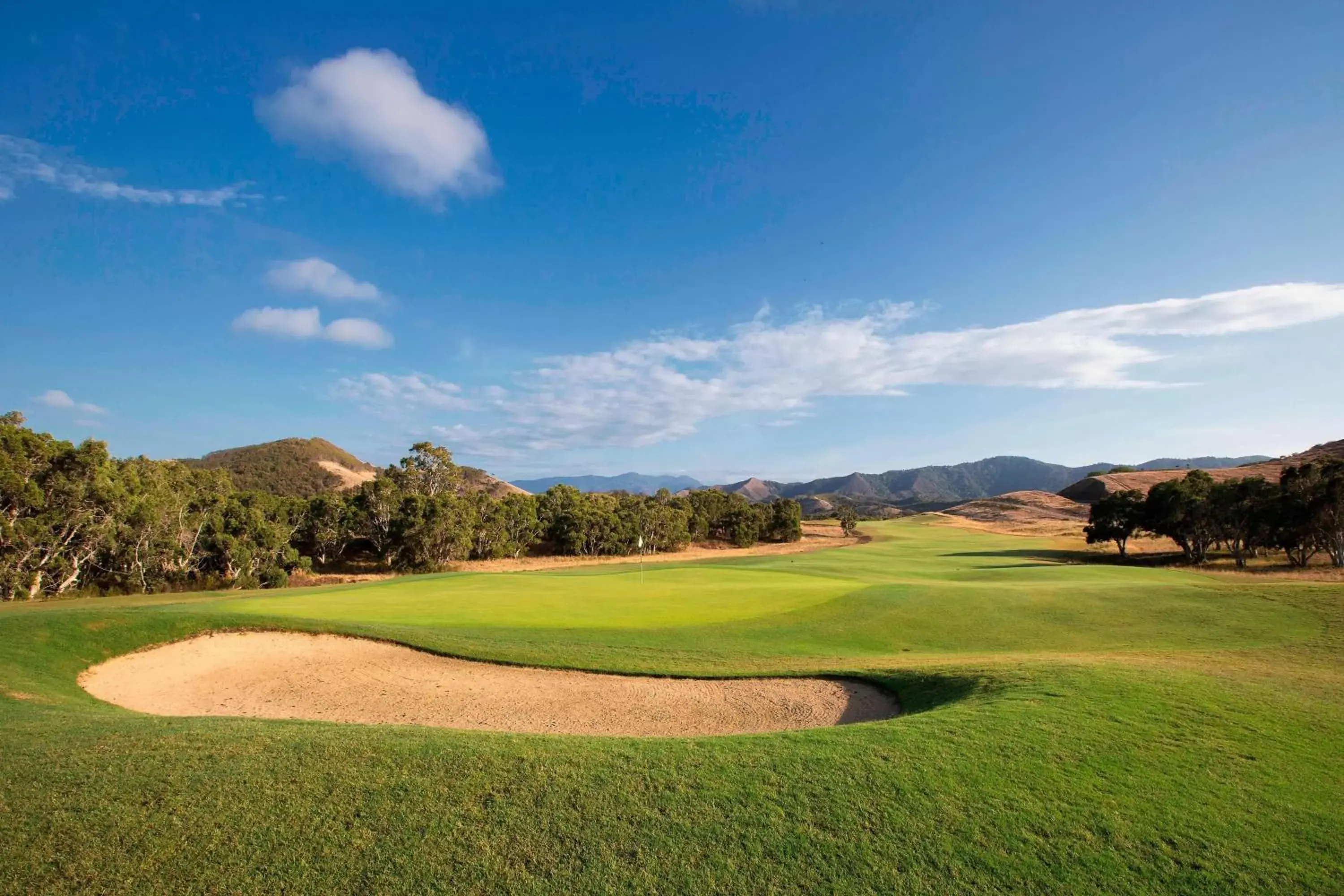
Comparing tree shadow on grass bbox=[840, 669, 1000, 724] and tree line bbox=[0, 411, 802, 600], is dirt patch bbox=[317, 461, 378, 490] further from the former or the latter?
tree shadow on grass bbox=[840, 669, 1000, 724]

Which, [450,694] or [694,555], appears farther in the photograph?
[694,555]

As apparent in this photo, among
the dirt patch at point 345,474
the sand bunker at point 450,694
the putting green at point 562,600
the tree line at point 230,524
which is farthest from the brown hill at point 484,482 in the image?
the sand bunker at point 450,694

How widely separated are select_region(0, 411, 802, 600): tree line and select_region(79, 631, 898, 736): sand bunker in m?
22.0

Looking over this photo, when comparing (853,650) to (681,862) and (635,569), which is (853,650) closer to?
(681,862)

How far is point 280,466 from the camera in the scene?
10438 cm

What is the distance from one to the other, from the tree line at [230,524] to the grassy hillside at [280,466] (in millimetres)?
43138

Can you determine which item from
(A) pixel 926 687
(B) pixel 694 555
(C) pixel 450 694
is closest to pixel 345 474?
(B) pixel 694 555

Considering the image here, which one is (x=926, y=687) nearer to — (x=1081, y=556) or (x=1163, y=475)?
(x=1081, y=556)

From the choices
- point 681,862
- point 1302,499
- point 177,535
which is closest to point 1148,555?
point 1302,499

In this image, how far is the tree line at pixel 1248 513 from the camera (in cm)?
3528

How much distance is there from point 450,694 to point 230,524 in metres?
33.8

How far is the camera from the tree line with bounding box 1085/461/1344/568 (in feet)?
116

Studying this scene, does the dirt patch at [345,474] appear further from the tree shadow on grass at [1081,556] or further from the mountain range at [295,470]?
the tree shadow on grass at [1081,556]

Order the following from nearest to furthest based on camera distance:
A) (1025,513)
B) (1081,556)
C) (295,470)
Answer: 1. (1081,556)
2. (295,470)
3. (1025,513)
